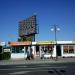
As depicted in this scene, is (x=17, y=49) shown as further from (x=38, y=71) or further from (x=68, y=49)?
(x=38, y=71)

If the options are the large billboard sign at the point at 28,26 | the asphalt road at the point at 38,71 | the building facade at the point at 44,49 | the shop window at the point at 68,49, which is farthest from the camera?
the large billboard sign at the point at 28,26

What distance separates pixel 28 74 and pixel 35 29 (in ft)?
151

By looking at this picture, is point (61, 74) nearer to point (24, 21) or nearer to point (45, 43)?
point (45, 43)

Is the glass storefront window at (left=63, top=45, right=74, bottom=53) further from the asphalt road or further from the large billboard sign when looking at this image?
the asphalt road

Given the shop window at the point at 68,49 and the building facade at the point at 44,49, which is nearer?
the building facade at the point at 44,49

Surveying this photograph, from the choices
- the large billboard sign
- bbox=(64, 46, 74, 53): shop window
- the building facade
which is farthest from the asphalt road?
the large billboard sign

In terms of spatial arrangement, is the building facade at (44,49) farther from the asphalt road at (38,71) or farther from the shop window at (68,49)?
the asphalt road at (38,71)

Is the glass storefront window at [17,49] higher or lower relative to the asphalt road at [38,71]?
higher

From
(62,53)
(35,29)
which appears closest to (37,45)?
(62,53)

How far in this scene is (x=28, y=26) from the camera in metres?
71.1

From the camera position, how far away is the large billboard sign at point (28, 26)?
223 feet

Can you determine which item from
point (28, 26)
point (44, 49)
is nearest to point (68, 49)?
point (44, 49)

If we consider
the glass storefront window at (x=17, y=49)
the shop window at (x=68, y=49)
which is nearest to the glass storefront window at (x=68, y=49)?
the shop window at (x=68, y=49)

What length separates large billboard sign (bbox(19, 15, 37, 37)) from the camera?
68000mm
